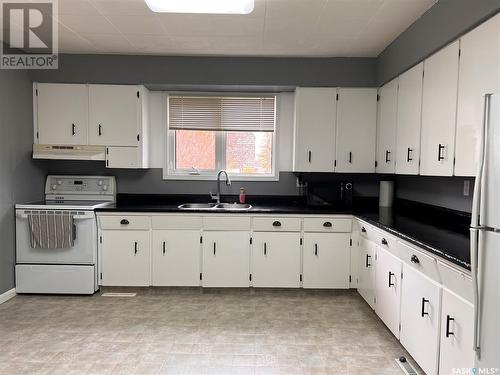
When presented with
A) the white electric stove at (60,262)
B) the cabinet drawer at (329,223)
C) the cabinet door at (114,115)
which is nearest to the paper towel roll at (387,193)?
the cabinet drawer at (329,223)

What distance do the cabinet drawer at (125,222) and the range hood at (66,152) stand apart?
28.2 inches

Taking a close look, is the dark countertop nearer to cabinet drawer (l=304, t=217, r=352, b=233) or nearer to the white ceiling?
cabinet drawer (l=304, t=217, r=352, b=233)

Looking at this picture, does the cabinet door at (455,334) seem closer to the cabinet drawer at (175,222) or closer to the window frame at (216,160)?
the cabinet drawer at (175,222)

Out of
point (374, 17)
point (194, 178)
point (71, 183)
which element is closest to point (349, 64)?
point (374, 17)

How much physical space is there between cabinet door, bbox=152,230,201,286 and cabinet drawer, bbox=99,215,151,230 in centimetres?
27

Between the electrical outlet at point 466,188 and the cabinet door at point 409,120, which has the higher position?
the cabinet door at point 409,120

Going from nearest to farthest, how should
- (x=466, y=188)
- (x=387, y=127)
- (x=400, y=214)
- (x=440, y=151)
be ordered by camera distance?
(x=440, y=151), (x=466, y=188), (x=400, y=214), (x=387, y=127)

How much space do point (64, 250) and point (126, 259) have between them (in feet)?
1.98

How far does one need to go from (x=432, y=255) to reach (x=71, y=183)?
368 cm

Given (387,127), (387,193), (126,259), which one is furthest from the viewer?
(387,193)

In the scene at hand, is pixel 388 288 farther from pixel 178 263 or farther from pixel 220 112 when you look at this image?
pixel 220 112

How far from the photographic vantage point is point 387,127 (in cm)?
338

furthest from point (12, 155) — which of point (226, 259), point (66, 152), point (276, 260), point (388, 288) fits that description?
point (388, 288)

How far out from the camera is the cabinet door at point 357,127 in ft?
12.0
